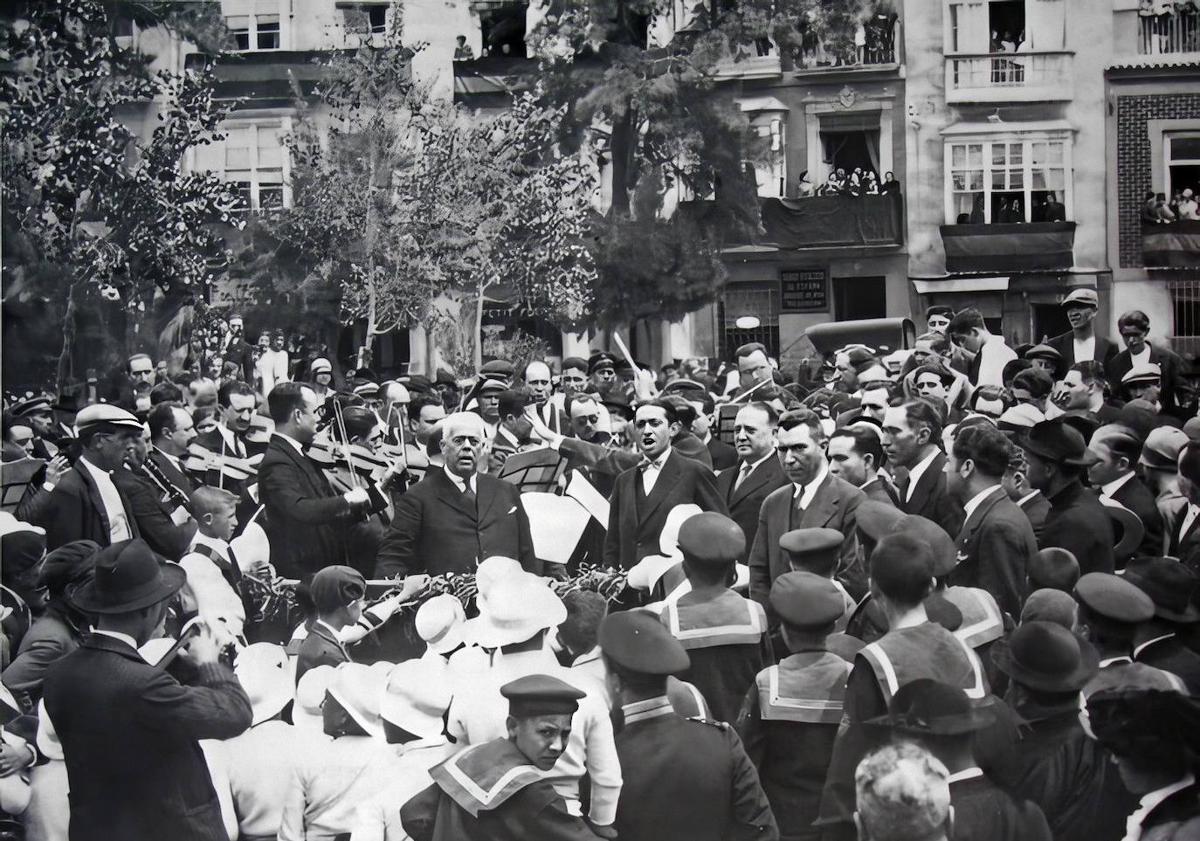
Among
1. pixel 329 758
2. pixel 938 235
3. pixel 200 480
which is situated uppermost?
pixel 938 235

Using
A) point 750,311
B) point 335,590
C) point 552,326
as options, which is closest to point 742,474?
point 750,311

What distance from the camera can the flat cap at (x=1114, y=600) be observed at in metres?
3.48

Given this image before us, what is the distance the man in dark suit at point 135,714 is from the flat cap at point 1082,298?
3.36 meters

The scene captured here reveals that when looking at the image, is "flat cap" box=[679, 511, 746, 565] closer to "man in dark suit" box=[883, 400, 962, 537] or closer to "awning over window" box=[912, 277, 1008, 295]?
"man in dark suit" box=[883, 400, 962, 537]

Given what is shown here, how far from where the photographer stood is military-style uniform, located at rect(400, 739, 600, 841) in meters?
3.27

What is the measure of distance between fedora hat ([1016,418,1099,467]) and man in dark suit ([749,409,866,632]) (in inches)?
23.2

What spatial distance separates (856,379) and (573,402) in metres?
1.34

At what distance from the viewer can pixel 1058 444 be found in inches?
174

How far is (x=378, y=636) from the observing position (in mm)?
4875

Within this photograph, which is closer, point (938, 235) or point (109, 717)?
point (109, 717)

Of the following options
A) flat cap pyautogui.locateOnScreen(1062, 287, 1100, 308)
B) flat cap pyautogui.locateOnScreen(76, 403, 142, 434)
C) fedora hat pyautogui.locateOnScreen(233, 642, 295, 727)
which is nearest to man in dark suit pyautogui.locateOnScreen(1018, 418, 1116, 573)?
flat cap pyautogui.locateOnScreen(1062, 287, 1100, 308)

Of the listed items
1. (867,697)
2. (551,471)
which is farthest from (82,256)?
(867,697)

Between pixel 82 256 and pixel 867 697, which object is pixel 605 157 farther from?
pixel 867 697

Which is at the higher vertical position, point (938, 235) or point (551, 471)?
point (938, 235)
